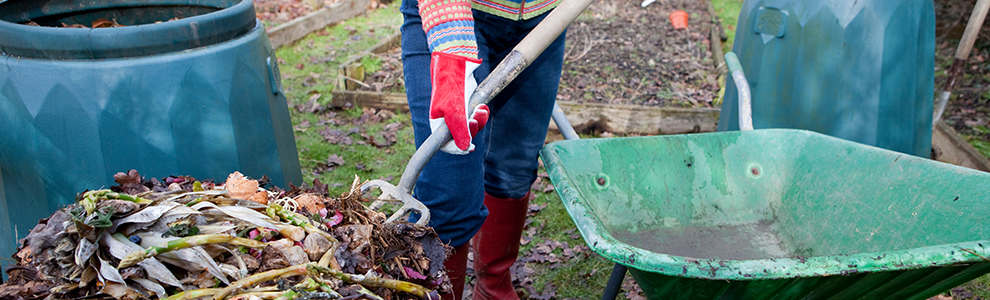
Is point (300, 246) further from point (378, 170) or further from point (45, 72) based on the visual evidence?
point (378, 170)

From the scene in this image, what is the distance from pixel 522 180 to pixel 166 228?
4.41 ft

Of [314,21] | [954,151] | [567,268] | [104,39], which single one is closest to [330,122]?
[567,268]

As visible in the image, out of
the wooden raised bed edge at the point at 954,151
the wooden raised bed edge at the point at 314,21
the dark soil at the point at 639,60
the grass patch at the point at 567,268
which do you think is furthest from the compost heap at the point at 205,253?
the wooden raised bed edge at the point at 314,21

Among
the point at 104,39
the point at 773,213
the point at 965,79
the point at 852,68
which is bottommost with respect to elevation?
the point at 965,79

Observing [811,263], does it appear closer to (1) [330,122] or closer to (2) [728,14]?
(1) [330,122]

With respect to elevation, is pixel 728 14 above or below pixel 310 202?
below

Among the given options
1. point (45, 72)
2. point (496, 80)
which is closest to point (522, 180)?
point (496, 80)

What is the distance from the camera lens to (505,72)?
157 centimetres

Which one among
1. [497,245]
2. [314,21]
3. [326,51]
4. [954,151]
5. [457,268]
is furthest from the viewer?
[314,21]

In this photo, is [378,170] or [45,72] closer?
[45,72]

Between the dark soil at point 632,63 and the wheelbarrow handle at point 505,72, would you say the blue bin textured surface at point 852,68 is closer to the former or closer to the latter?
the wheelbarrow handle at point 505,72

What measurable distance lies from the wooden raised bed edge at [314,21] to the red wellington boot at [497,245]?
4.01 metres

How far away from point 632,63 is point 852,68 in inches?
130

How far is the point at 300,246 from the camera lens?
1.21 metres
